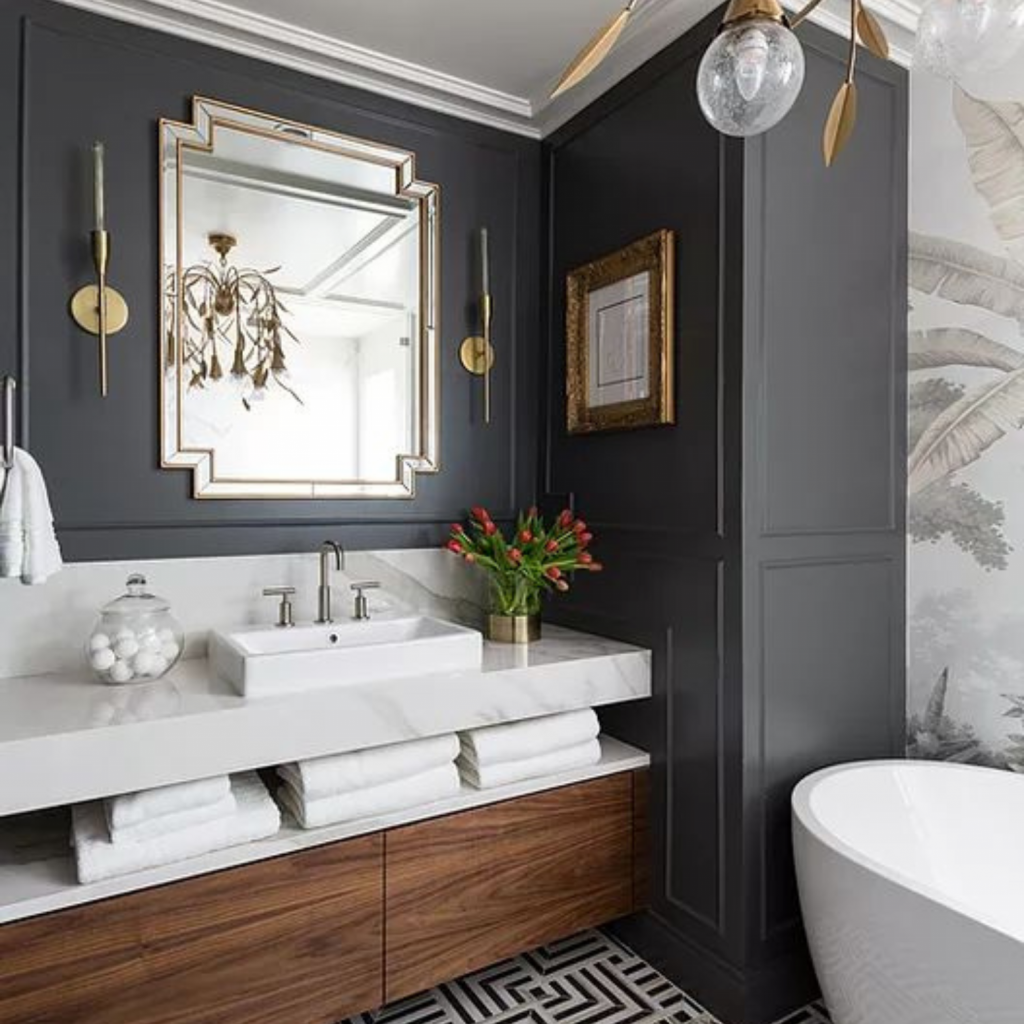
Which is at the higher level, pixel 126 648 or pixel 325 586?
pixel 325 586

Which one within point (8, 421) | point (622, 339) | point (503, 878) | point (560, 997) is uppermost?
point (622, 339)

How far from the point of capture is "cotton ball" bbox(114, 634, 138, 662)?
1.84 m

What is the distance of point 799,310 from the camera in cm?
204

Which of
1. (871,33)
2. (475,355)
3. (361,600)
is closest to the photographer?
(871,33)

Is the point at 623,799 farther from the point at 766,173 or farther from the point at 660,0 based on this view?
the point at 660,0

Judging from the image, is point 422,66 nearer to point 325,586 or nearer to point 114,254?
point 114,254

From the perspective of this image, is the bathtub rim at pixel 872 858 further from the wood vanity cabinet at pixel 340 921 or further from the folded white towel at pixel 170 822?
the folded white towel at pixel 170 822

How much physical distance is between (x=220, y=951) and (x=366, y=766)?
1.50 feet

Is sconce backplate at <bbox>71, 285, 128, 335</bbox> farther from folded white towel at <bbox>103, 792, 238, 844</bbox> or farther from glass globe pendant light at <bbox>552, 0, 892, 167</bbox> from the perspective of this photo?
glass globe pendant light at <bbox>552, 0, 892, 167</bbox>

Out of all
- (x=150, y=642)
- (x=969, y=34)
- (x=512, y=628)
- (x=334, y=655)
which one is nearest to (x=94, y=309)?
(x=150, y=642)

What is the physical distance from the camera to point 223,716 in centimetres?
162

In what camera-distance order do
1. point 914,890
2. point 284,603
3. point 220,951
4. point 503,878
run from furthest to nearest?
1. point 284,603
2. point 503,878
3. point 220,951
4. point 914,890

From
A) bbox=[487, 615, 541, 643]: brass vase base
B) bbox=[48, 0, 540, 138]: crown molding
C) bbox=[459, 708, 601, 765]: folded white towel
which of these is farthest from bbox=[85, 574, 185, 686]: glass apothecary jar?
bbox=[48, 0, 540, 138]: crown molding

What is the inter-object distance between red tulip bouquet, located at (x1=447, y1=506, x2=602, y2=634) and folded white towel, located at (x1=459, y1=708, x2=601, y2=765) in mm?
372
